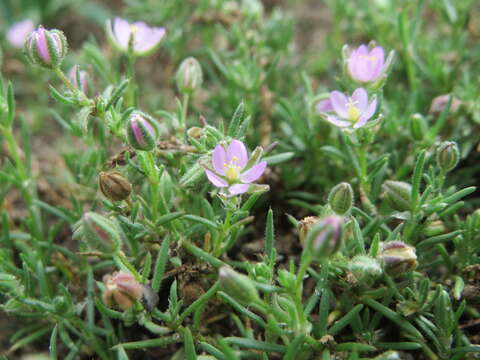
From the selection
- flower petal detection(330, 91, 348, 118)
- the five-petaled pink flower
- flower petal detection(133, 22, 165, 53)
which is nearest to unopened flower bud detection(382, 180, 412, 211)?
flower petal detection(330, 91, 348, 118)

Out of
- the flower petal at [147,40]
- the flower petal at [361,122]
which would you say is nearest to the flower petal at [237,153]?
the flower petal at [361,122]

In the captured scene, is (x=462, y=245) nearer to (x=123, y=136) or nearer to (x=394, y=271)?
(x=394, y=271)

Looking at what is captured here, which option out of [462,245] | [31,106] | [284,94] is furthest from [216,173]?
[31,106]

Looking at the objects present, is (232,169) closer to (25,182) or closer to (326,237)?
(326,237)

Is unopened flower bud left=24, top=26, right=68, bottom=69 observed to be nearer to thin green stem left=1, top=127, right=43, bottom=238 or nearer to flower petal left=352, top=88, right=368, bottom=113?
thin green stem left=1, top=127, right=43, bottom=238

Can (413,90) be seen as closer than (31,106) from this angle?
Yes

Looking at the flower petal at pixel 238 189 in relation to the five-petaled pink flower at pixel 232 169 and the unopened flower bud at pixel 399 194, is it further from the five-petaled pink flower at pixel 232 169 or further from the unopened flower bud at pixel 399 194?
the unopened flower bud at pixel 399 194
